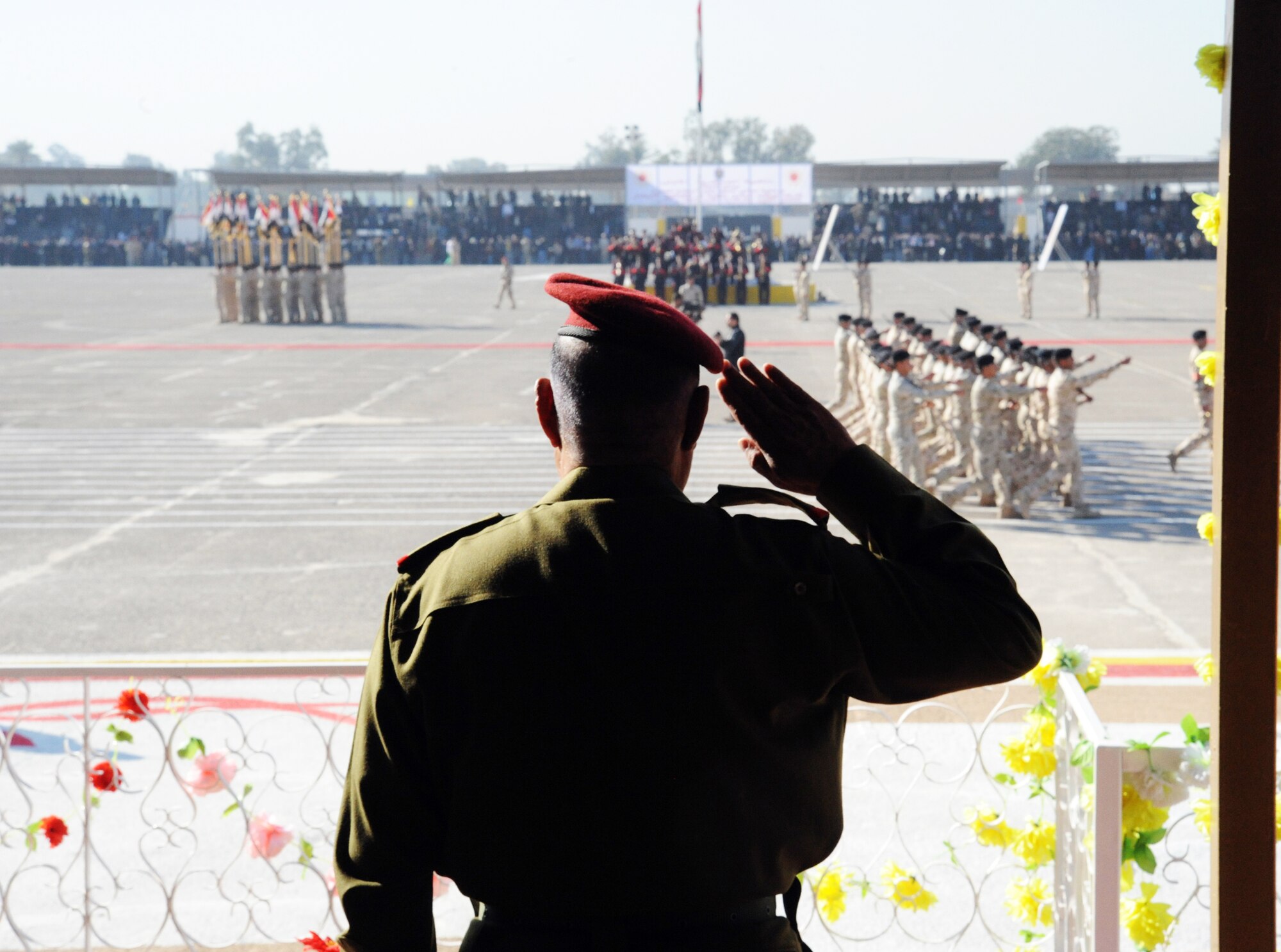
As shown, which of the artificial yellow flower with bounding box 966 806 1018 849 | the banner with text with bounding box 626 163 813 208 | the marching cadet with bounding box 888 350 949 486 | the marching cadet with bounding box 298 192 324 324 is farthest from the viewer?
the banner with text with bounding box 626 163 813 208

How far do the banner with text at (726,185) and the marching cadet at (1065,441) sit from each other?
46589 millimetres

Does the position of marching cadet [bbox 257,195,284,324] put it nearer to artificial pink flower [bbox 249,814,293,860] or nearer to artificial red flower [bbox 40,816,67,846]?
artificial red flower [bbox 40,816,67,846]

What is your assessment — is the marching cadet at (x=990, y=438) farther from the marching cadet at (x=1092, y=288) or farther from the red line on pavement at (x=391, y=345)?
the marching cadet at (x=1092, y=288)

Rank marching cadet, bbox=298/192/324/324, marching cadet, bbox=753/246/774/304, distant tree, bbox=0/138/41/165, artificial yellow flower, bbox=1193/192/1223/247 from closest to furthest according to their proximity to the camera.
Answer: artificial yellow flower, bbox=1193/192/1223/247 < marching cadet, bbox=298/192/324/324 < marching cadet, bbox=753/246/774/304 < distant tree, bbox=0/138/41/165

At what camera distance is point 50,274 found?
5797cm

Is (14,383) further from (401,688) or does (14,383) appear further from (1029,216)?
(1029,216)

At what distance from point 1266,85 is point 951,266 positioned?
57435 mm

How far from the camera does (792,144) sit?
153125 millimetres

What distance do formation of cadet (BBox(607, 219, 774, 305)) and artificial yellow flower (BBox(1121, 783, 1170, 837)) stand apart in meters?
32.0

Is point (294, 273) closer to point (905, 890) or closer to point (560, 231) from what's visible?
point (905, 890)

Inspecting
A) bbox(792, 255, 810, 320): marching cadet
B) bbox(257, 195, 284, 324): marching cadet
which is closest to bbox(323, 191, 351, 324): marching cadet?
bbox(257, 195, 284, 324): marching cadet

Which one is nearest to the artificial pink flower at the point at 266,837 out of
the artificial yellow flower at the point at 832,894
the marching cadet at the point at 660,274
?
the artificial yellow flower at the point at 832,894

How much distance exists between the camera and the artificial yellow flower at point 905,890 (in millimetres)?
3629

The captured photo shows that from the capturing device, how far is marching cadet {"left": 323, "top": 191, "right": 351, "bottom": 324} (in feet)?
102
